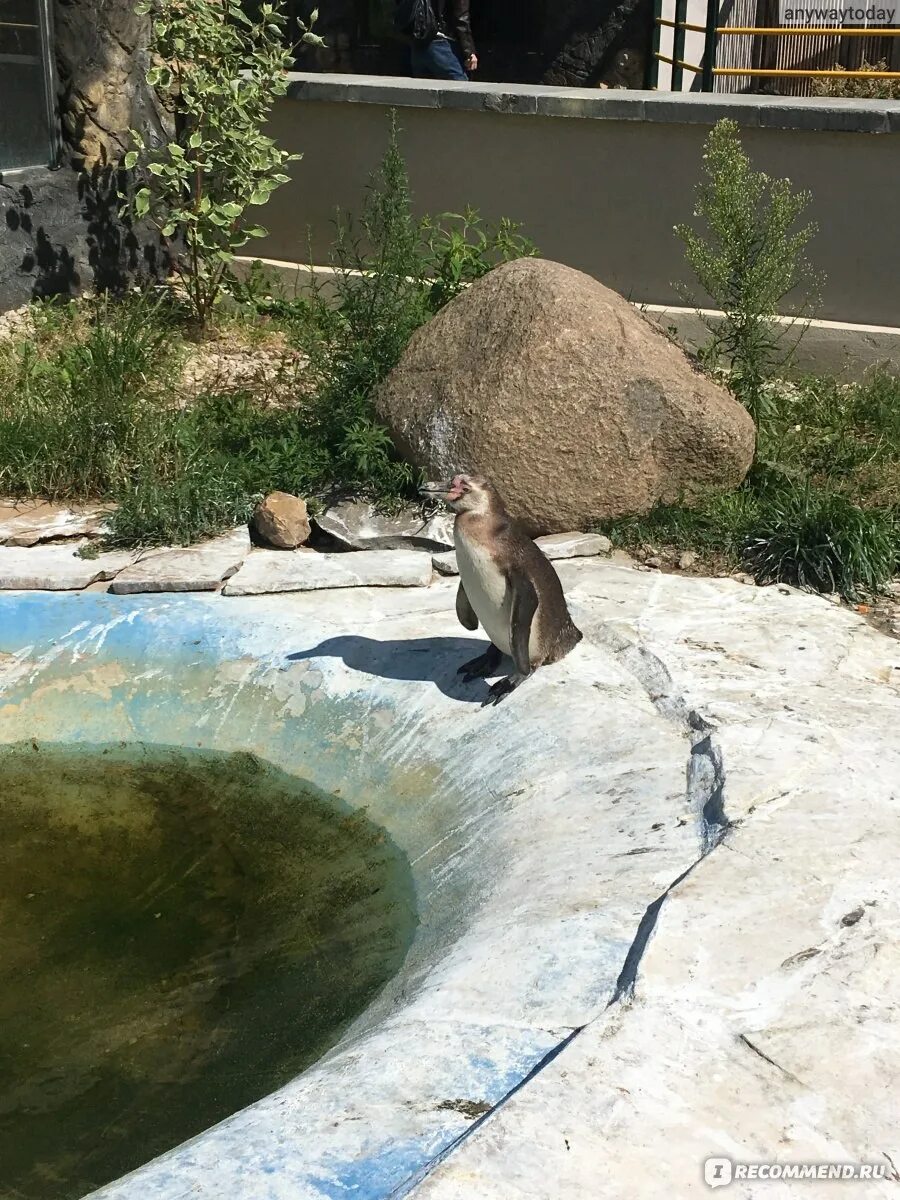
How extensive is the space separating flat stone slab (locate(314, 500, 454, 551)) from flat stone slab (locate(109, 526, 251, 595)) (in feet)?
1.50

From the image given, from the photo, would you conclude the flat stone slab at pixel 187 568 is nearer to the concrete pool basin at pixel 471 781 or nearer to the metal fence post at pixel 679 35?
the concrete pool basin at pixel 471 781

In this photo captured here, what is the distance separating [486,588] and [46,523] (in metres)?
2.79

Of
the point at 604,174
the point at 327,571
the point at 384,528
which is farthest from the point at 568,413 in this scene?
the point at 604,174

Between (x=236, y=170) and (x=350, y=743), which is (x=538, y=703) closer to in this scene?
(x=350, y=743)

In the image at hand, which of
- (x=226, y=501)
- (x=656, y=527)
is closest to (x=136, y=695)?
(x=226, y=501)

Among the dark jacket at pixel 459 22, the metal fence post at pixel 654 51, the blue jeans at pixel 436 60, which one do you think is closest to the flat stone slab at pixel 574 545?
the blue jeans at pixel 436 60

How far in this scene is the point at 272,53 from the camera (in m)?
9.17

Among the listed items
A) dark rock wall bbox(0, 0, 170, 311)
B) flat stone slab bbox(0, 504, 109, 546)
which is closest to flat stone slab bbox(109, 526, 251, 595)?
flat stone slab bbox(0, 504, 109, 546)

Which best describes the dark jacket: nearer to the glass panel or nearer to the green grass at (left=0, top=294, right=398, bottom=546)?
the glass panel

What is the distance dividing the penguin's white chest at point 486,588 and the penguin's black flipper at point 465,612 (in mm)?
213

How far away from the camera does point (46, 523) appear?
22.8 ft

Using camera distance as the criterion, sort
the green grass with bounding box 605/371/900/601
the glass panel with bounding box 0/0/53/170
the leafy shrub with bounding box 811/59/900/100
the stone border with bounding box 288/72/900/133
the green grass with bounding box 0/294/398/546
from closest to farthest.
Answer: the green grass with bounding box 605/371/900/601
the green grass with bounding box 0/294/398/546
the stone border with bounding box 288/72/900/133
the glass panel with bounding box 0/0/53/170
the leafy shrub with bounding box 811/59/900/100

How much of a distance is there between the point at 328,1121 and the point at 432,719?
8.06ft

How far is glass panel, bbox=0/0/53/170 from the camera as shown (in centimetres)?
891
